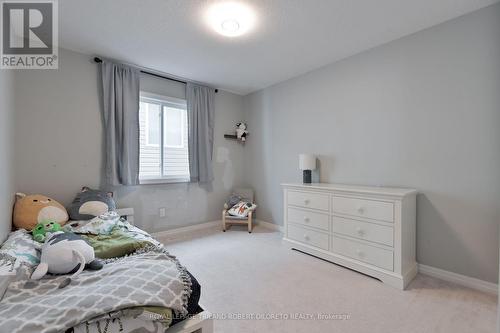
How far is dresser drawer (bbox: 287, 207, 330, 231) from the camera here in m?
2.56

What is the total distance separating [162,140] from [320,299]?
Answer: 2.87 metres

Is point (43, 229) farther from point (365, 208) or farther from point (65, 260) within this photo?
point (365, 208)

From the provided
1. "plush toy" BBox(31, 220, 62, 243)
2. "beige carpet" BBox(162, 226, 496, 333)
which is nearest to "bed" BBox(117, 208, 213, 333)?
"beige carpet" BBox(162, 226, 496, 333)

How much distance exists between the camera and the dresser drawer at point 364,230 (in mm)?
2074

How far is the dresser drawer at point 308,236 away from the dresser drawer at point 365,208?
370 mm

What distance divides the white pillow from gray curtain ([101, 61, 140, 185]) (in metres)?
1.48

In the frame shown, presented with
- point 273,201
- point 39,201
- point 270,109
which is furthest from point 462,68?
point 39,201

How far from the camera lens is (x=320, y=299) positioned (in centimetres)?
181

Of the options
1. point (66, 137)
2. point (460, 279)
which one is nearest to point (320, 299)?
point (460, 279)

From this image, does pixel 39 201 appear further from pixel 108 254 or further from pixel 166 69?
pixel 166 69

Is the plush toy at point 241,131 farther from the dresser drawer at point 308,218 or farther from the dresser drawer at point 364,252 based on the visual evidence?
the dresser drawer at point 364,252

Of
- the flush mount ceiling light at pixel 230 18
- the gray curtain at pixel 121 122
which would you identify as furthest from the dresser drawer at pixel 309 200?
the gray curtain at pixel 121 122

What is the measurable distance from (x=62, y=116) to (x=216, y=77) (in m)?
1.99

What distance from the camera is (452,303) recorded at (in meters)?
1.74
